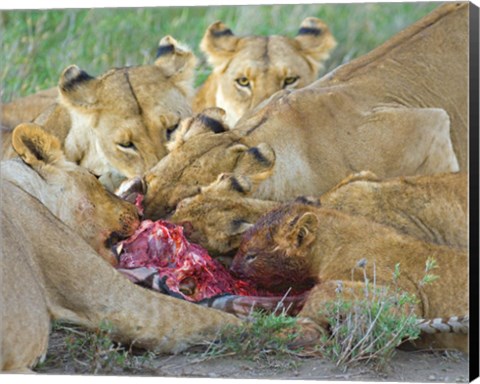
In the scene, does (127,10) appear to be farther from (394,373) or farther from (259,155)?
(394,373)

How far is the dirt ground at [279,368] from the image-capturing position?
554 centimetres

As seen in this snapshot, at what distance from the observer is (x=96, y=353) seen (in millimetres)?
5520

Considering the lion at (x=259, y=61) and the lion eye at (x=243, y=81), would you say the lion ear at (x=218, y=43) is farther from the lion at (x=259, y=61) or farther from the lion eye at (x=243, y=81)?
the lion eye at (x=243, y=81)

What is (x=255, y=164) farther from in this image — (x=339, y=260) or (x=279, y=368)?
(x=279, y=368)

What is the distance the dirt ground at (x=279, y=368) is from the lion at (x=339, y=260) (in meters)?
0.10

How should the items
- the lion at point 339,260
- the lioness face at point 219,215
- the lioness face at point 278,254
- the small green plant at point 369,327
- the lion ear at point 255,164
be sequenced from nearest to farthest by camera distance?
the small green plant at point 369,327
the lion at point 339,260
the lioness face at point 278,254
the lioness face at point 219,215
the lion ear at point 255,164

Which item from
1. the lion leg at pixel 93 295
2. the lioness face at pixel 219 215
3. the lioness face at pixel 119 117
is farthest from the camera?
the lioness face at pixel 119 117

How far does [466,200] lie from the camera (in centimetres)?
575

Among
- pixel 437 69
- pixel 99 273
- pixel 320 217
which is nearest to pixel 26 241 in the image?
pixel 99 273

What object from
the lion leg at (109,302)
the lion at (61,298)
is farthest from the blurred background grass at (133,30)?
the lion leg at (109,302)

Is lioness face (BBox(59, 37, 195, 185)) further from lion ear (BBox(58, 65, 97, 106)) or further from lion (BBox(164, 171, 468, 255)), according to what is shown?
lion (BBox(164, 171, 468, 255))

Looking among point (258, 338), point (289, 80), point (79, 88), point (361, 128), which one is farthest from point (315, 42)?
point (258, 338)

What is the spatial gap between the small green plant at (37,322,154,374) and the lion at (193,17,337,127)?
210 cm

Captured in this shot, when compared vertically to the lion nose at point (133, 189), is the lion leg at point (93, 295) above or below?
below
